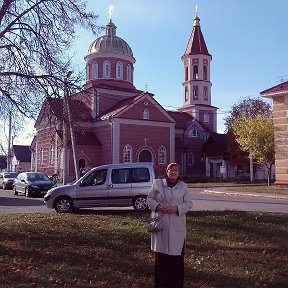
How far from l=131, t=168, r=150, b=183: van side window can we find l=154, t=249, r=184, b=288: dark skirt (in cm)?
1101

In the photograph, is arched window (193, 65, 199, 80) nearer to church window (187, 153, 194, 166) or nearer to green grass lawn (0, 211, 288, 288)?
church window (187, 153, 194, 166)

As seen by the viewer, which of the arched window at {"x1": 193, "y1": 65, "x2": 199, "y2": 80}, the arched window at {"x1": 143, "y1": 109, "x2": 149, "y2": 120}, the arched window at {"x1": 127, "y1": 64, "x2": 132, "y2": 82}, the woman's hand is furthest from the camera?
the arched window at {"x1": 193, "y1": 65, "x2": 199, "y2": 80}

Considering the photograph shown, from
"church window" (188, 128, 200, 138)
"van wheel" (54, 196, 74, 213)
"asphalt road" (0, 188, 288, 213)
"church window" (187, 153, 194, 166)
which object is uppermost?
"church window" (188, 128, 200, 138)

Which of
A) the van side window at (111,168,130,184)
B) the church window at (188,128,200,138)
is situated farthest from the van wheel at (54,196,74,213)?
the church window at (188,128,200,138)

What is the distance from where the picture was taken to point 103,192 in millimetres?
17219

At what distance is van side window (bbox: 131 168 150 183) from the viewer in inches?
694

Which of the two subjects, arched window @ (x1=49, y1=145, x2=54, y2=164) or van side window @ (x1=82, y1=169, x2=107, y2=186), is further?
arched window @ (x1=49, y1=145, x2=54, y2=164)

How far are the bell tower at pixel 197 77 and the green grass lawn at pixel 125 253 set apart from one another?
5762 cm

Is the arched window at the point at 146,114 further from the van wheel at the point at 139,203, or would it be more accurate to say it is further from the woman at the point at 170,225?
the woman at the point at 170,225

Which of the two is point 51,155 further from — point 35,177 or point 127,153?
point 35,177

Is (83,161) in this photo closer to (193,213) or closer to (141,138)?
(141,138)

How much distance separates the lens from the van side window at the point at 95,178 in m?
17.4

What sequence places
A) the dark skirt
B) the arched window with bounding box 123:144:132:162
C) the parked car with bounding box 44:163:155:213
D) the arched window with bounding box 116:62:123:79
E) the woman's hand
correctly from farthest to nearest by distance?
the arched window with bounding box 116:62:123:79
the arched window with bounding box 123:144:132:162
the parked car with bounding box 44:163:155:213
the dark skirt
the woman's hand

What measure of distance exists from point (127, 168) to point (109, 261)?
9.40 meters
